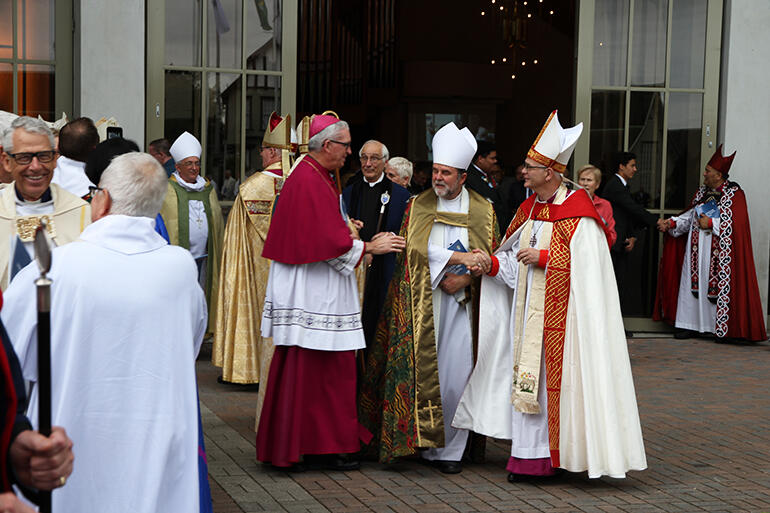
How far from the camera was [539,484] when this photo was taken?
5574 millimetres

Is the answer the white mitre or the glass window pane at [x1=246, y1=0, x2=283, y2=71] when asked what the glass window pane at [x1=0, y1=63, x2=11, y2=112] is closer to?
the white mitre

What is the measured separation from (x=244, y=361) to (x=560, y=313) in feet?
10.6

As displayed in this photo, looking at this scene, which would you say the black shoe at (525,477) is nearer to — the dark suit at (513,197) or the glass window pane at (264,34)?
the dark suit at (513,197)

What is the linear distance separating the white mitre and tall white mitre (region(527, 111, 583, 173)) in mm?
3886

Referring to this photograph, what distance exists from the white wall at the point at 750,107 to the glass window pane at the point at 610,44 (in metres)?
1.08

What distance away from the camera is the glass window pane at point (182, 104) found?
30.8 feet

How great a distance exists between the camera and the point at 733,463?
6.10m

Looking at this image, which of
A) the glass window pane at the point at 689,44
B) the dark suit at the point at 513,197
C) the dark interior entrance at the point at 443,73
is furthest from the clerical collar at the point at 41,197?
the dark interior entrance at the point at 443,73

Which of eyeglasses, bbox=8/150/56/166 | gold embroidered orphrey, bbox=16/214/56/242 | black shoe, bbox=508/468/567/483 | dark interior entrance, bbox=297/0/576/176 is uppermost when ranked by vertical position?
dark interior entrance, bbox=297/0/576/176

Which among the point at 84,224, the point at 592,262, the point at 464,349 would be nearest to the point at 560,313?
the point at 592,262

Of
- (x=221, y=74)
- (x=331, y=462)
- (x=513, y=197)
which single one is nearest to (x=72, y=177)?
(x=331, y=462)

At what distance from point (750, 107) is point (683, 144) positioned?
774mm

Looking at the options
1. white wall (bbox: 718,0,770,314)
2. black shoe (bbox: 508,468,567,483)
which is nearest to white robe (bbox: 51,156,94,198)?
black shoe (bbox: 508,468,567,483)

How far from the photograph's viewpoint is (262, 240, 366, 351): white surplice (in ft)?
18.2
